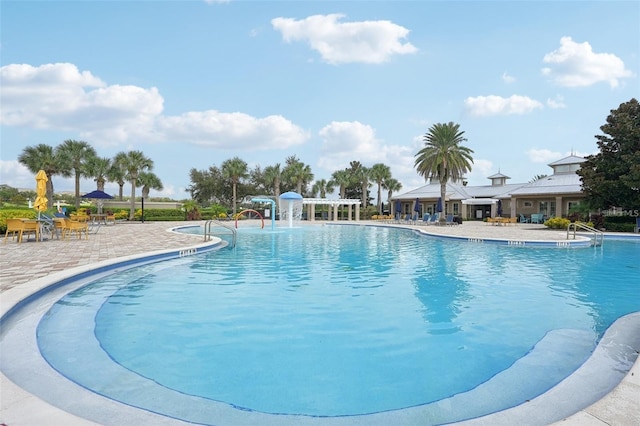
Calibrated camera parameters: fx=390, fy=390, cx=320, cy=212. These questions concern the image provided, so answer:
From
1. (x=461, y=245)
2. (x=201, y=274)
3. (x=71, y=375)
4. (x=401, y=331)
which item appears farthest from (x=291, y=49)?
(x=71, y=375)

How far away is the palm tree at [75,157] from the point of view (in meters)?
33.9

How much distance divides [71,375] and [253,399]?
1.85 meters

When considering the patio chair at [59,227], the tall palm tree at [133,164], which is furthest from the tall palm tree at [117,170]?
the patio chair at [59,227]

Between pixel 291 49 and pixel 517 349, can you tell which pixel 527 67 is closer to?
pixel 291 49

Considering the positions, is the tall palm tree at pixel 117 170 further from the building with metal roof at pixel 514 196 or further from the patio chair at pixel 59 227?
the building with metal roof at pixel 514 196

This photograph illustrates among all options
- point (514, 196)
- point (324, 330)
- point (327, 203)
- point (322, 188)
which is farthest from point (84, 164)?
point (514, 196)

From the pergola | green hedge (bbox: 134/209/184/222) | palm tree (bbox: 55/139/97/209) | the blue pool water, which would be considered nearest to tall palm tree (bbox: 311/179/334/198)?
the pergola

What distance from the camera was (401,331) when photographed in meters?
5.46

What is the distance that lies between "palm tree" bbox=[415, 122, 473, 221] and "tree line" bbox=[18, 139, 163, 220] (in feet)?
86.2

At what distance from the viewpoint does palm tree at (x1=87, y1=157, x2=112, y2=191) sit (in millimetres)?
36594

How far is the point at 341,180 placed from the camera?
5200 centimetres

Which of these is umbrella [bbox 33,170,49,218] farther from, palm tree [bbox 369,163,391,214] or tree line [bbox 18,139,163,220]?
palm tree [bbox 369,163,391,214]

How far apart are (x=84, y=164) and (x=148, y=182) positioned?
26.0 ft

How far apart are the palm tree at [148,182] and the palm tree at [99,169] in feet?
10.2
